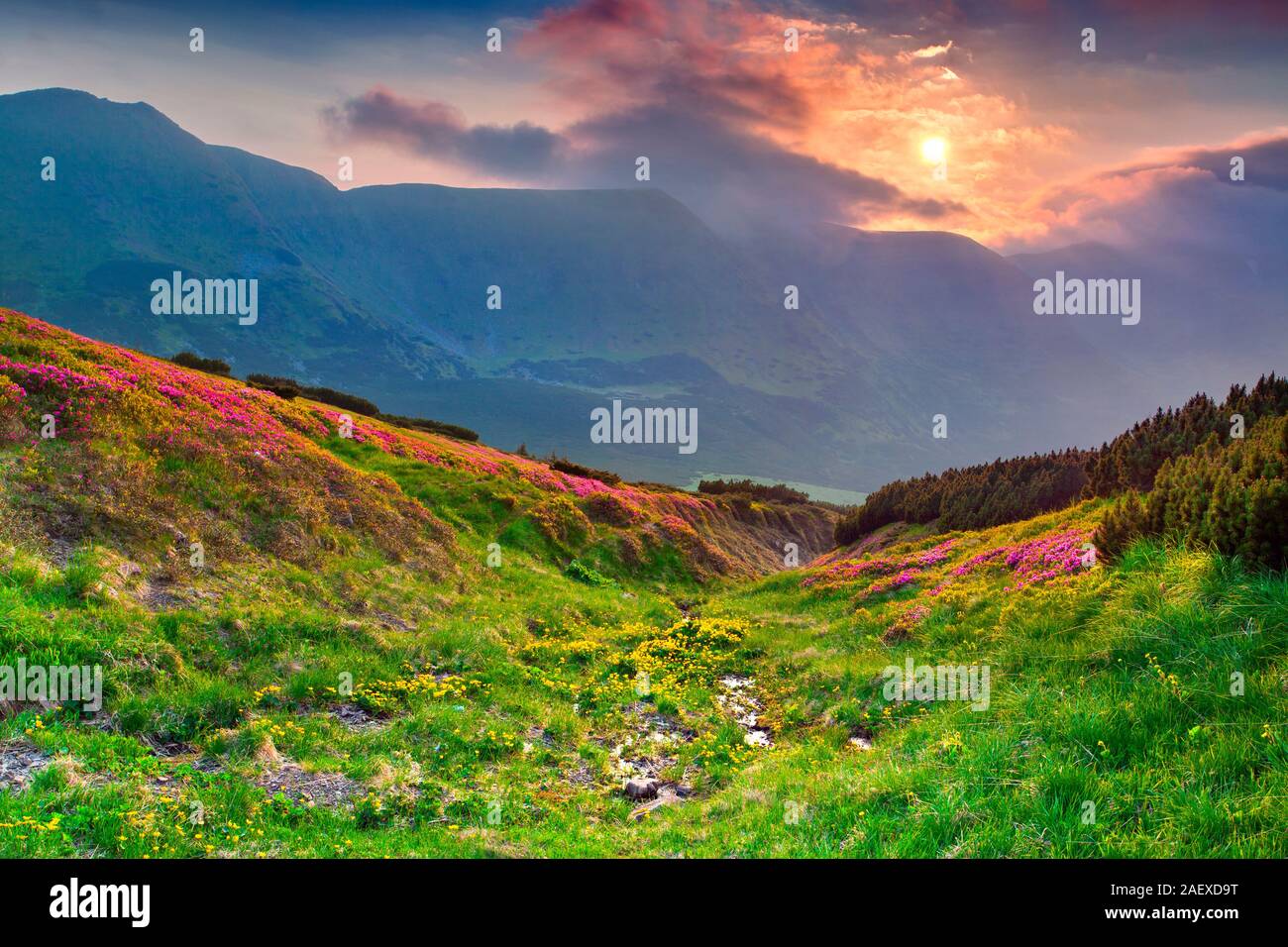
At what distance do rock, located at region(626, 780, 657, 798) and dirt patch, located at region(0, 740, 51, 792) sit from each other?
8052mm

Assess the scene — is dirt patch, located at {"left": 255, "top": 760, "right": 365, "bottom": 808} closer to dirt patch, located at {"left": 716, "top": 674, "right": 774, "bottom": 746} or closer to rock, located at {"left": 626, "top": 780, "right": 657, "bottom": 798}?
rock, located at {"left": 626, "top": 780, "right": 657, "bottom": 798}

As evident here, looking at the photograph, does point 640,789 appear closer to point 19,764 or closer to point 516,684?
point 516,684

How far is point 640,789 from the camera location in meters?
10.5

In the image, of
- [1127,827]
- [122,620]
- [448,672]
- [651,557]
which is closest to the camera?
[1127,827]

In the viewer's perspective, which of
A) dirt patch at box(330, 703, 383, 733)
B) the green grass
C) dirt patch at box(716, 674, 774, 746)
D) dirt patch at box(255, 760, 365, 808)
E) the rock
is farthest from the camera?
dirt patch at box(716, 674, 774, 746)

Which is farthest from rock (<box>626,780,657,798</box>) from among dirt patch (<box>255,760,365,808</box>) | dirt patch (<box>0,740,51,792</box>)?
dirt patch (<box>0,740,51,792</box>)

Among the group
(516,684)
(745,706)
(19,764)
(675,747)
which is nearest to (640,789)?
(675,747)

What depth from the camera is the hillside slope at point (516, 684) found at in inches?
275

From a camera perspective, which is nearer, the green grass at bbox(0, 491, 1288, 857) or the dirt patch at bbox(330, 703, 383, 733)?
the green grass at bbox(0, 491, 1288, 857)

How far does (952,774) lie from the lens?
767cm

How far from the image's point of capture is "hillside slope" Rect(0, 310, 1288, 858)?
6980 millimetres
